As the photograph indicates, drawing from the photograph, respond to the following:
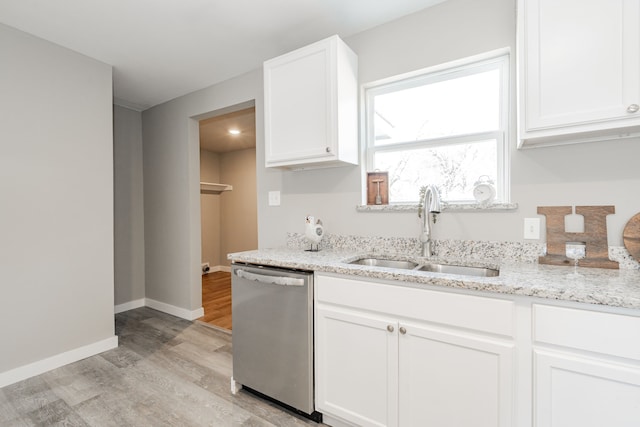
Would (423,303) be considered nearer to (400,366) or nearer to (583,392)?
(400,366)

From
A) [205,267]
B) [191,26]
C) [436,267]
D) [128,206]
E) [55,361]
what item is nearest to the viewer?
[436,267]

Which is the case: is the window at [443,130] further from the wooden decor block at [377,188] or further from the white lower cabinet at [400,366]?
the white lower cabinet at [400,366]

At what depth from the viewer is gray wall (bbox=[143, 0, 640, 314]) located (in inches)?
59.0

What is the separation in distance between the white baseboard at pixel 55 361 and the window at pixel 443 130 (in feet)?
8.96

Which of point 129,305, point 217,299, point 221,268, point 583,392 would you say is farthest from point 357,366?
point 221,268

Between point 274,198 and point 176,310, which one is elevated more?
point 274,198

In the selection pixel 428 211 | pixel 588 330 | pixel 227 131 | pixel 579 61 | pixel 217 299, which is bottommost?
pixel 217 299

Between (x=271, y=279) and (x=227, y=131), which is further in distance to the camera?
(x=227, y=131)

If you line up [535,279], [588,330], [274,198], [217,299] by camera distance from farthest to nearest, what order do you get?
[217,299]
[274,198]
[535,279]
[588,330]

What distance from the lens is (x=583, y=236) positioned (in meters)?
1.50

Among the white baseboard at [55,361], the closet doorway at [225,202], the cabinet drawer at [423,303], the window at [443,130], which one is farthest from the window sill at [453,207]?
the closet doorway at [225,202]

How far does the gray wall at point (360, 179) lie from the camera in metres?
1.50

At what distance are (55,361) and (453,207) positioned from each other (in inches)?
124

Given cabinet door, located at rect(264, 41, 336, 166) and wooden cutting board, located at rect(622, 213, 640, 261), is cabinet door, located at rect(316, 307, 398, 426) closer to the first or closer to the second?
cabinet door, located at rect(264, 41, 336, 166)
